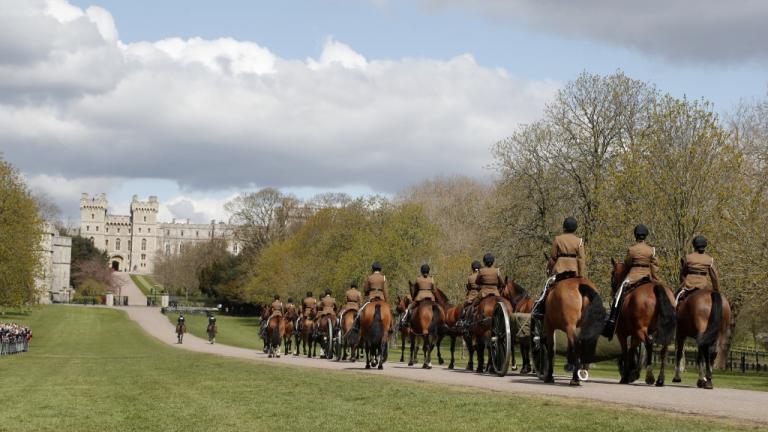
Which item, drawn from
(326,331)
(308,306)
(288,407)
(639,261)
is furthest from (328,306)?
(288,407)

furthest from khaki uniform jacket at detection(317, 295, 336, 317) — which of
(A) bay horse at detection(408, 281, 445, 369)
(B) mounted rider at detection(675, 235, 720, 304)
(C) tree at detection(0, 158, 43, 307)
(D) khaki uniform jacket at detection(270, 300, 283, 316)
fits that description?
(C) tree at detection(0, 158, 43, 307)

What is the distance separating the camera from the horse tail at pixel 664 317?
55.9 feet

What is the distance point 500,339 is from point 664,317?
4984 millimetres

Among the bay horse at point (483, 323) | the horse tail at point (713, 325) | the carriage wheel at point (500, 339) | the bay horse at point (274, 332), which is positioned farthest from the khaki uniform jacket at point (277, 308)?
the horse tail at point (713, 325)

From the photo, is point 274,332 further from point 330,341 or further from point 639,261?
point 639,261

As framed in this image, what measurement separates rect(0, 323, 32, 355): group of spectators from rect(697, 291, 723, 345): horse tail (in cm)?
4014

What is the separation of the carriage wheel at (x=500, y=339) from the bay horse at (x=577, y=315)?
114 inches

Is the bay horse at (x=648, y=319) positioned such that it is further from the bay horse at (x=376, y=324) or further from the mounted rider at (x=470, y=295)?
the bay horse at (x=376, y=324)

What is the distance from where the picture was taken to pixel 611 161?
50.5 meters

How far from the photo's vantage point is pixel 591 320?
17141 millimetres

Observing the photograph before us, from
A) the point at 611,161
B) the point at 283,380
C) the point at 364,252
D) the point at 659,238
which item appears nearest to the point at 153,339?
the point at 364,252

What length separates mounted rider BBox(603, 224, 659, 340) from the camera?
58.4 ft

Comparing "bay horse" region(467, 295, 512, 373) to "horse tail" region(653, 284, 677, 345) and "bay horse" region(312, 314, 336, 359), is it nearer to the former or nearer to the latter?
"horse tail" region(653, 284, 677, 345)

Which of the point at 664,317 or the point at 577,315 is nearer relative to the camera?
the point at 664,317
